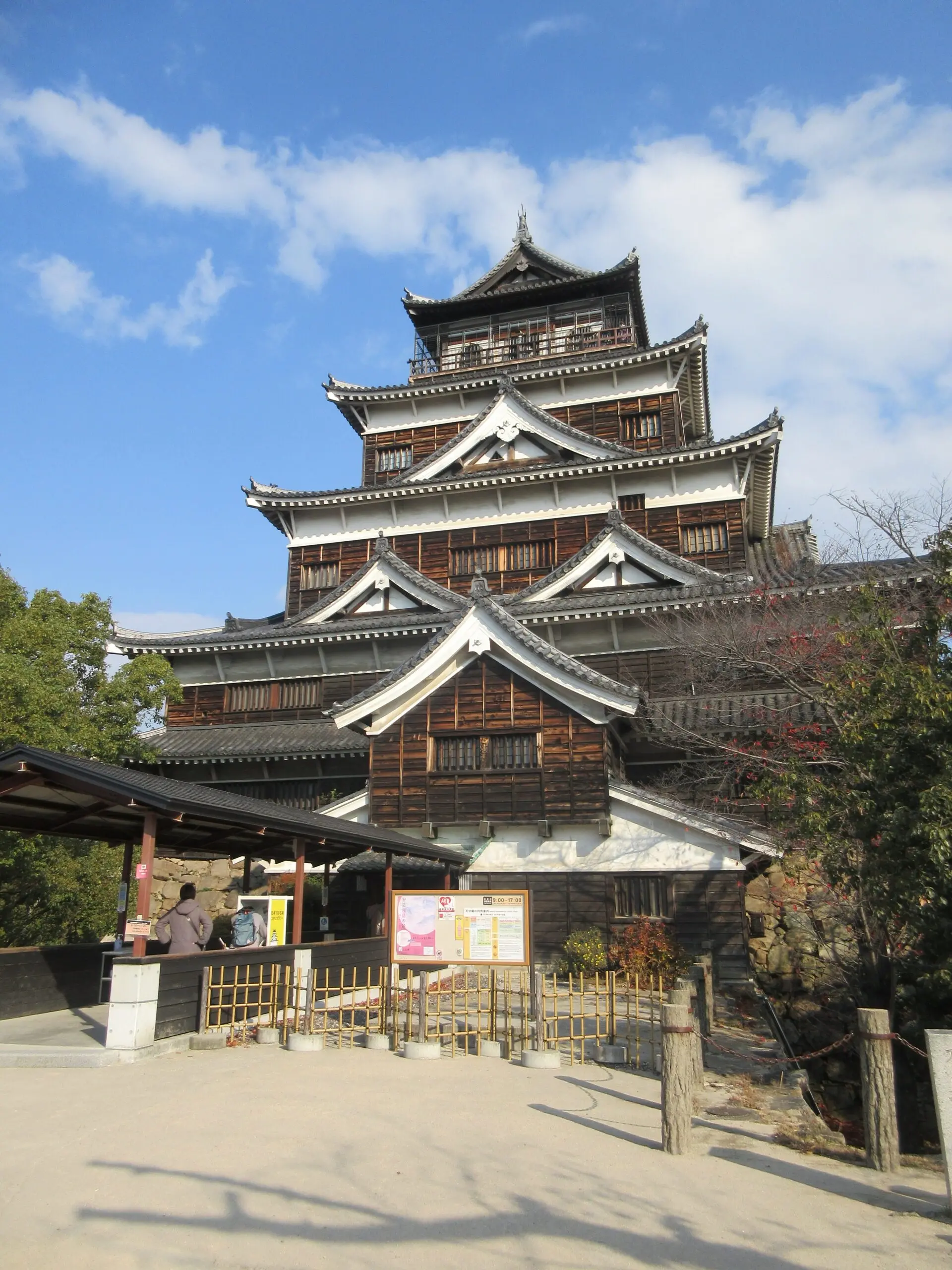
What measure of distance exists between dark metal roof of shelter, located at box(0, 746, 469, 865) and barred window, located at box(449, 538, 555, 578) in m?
12.7

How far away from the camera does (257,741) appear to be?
2483 centimetres

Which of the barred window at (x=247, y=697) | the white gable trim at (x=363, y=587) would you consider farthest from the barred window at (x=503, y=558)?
the barred window at (x=247, y=697)

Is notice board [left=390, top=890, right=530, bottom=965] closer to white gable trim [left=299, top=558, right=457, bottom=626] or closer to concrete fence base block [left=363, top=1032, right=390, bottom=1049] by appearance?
concrete fence base block [left=363, top=1032, right=390, bottom=1049]

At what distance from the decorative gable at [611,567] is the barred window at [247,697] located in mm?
8121

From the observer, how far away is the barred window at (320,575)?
3050cm

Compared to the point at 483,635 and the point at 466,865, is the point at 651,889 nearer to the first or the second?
the point at 466,865

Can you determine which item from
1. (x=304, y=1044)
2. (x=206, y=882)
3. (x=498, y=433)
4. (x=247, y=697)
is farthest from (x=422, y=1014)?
(x=498, y=433)

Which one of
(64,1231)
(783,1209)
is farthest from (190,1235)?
(783,1209)

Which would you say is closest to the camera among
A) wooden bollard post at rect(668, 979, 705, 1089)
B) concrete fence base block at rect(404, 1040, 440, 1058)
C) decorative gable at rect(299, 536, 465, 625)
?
wooden bollard post at rect(668, 979, 705, 1089)

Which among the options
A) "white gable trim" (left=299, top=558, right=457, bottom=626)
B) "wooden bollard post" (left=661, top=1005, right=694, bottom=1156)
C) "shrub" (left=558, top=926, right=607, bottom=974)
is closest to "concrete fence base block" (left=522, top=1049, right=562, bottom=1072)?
"wooden bollard post" (left=661, top=1005, right=694, bottom=1156)

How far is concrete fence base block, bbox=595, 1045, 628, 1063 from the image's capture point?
35.8 ft

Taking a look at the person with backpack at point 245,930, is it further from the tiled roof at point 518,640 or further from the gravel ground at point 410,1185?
the tiled roof at point 518,640

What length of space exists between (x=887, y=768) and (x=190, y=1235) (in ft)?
24.6

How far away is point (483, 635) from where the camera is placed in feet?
65.7
